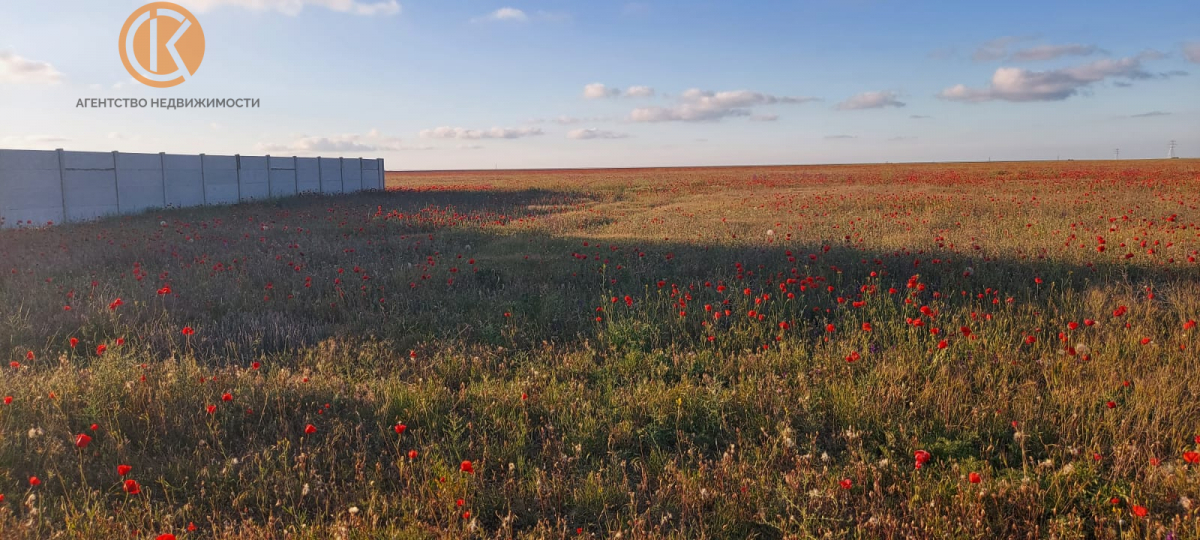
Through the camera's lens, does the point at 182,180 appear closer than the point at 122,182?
No

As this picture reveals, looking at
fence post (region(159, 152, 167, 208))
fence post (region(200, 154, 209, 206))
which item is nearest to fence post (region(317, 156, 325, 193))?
fence post (region(200, 154, 209, 206))

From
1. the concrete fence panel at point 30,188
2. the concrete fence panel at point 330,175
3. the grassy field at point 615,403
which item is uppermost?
the concrete fence panel at point 330,175

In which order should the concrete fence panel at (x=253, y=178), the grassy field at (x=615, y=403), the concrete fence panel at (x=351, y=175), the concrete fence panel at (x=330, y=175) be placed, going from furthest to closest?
1. the concrete fence panel at (x=351, y=175)
2. the concrete fence panel at (x=330, y=175)
3. the concrete fence panel at (x=253, y=178)
4. the grassy field at (x=615, y=403)

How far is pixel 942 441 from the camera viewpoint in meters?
3.52

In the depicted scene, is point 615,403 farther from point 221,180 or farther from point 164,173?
point 221,180

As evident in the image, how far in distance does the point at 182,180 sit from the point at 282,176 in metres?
5.49

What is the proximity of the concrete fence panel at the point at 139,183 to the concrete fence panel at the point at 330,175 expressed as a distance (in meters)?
9.02

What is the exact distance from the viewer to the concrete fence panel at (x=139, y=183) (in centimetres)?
1891

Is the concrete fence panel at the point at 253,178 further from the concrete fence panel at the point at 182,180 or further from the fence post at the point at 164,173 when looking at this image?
the fence post at the point at 164,173

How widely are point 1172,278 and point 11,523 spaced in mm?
9363

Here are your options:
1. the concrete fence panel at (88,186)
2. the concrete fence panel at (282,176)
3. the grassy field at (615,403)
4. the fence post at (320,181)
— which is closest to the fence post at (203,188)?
the concrete fence panel at (88,186)

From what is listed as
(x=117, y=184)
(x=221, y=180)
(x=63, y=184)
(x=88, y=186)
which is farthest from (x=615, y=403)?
(x=221, y=180)

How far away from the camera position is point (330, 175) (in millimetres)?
30062

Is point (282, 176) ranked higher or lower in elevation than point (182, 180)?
higher
